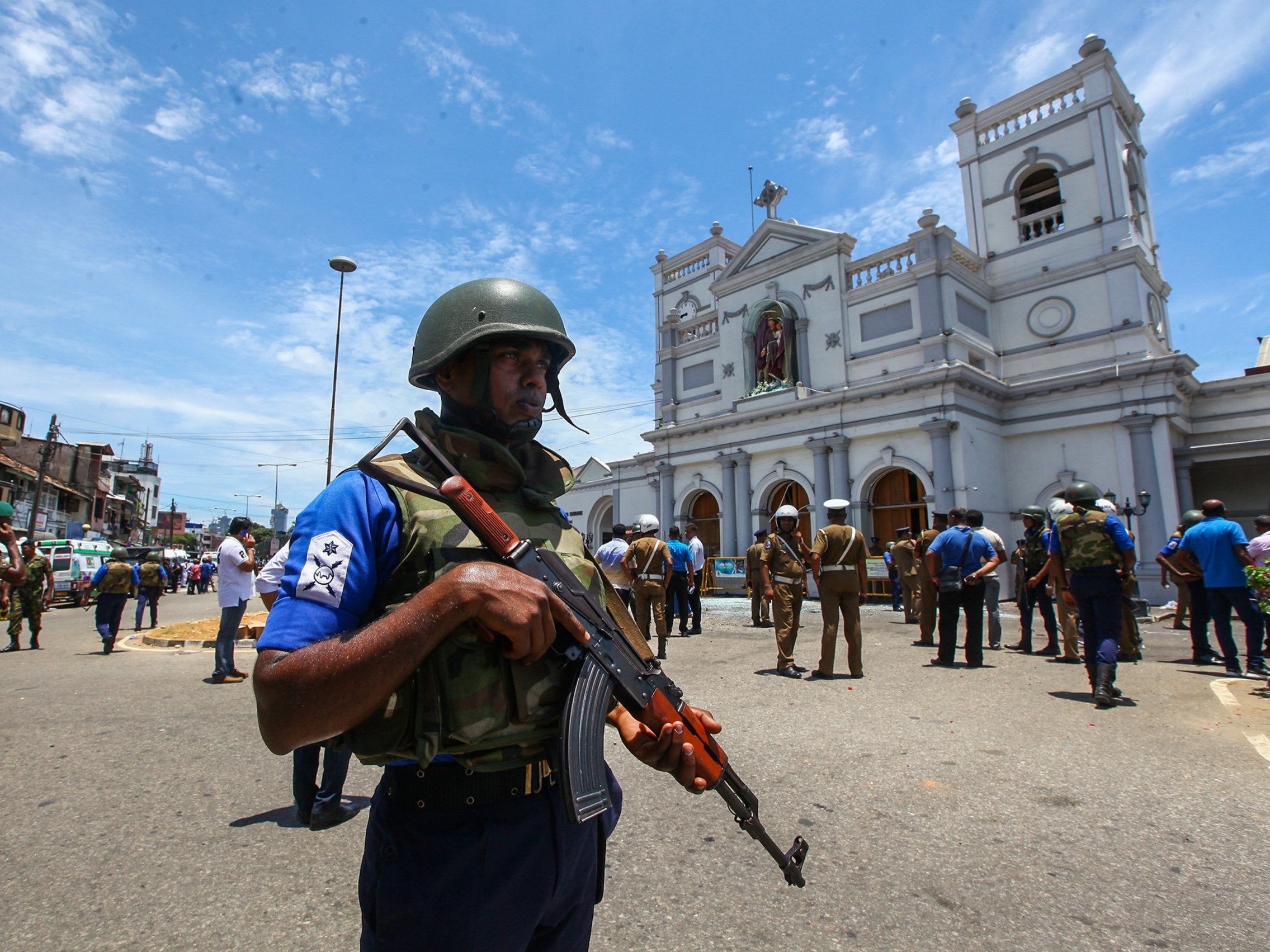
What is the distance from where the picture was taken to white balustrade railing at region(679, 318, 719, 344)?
81.6 ft

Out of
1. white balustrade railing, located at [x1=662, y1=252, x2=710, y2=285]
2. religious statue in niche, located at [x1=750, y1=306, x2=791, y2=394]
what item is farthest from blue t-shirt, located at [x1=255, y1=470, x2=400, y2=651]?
white balustrade railing, located at [x1=662, y1=252, x2=710, y2=285]

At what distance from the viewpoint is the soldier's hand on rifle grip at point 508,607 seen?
1129 millimetres

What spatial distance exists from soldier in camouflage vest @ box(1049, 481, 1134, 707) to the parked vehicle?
83.7 ft

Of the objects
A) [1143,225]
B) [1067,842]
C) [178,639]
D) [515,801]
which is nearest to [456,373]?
[515,801]

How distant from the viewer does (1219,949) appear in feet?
7.44

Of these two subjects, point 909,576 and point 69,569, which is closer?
point 909,576

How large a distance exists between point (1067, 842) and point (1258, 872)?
26.7 inches

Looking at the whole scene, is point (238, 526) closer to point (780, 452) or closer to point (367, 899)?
point (367, 899)

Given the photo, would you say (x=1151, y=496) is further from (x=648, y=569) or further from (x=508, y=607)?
(x=508, y=607)

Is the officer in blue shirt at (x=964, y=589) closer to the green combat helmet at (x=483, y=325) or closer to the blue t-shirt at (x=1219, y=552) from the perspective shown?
the blue t-shirt at (x=1219, y=552)

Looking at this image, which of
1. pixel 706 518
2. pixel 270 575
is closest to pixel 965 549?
pixel 270 575

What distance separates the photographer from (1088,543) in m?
5.93

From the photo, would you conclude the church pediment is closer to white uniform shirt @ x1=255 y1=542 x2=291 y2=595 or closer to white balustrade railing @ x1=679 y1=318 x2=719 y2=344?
white balustrade railing @ x1=679 y1=318 x2=719 y2=344

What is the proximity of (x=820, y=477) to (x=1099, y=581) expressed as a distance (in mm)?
14293
